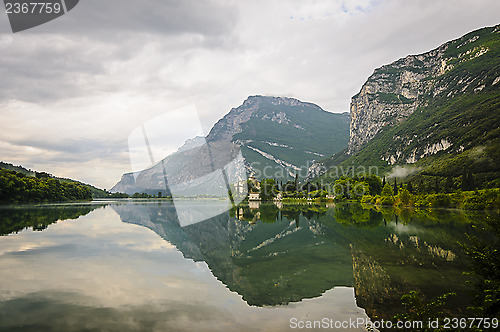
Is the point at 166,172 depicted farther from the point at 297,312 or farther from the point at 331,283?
the point at 297,312

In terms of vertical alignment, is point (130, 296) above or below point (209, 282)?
above

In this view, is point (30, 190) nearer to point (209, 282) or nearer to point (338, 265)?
point (209, 282)

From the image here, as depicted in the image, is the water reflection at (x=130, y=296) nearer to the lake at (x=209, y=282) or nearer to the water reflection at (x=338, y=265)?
the lake at (x=209, y=282)

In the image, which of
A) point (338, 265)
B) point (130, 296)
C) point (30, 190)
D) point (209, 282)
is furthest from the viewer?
point (30, 190)

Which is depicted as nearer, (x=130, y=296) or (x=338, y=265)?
(x=130, y=296)

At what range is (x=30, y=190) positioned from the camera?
3802 inches

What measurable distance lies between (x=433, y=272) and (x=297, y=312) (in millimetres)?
9818

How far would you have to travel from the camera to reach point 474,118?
631 ft

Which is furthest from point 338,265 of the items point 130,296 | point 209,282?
point 130,296

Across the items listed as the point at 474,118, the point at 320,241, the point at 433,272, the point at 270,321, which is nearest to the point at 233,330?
the point at 270,321

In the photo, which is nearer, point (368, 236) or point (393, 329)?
point (393, 329)

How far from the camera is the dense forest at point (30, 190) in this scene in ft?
281

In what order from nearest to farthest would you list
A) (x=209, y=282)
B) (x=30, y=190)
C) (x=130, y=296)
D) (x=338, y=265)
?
(x=130, y=296) → (x=209, y=282) → (x=338, y=265) → (x=30, y=190)

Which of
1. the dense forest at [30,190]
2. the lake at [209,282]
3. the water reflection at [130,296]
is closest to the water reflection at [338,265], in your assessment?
the lake at [209,282]
